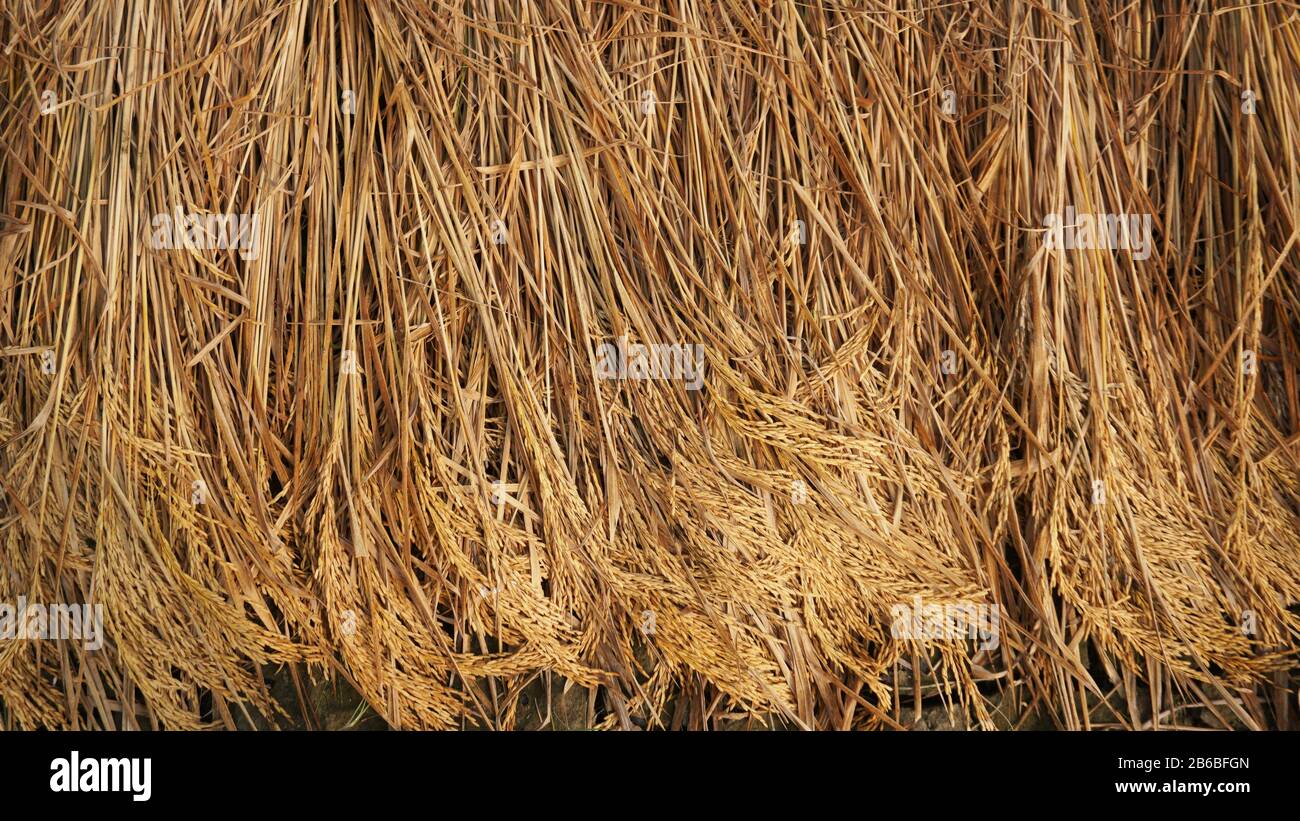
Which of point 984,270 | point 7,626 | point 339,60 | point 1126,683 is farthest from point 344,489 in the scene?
point 1126,683

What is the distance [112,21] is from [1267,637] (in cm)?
210

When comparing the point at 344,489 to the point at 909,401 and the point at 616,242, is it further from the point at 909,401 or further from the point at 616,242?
the point at 909,401

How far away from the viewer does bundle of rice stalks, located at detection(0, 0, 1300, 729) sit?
1.35 metres

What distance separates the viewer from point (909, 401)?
1.40 metres

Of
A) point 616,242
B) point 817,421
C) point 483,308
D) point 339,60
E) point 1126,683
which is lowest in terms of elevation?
point 1126,683

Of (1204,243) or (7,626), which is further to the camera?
(1204,243)

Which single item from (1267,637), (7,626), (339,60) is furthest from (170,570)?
(1267,637)

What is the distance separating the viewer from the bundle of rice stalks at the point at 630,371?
4.44 ft

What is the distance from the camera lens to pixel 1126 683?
54.9 inches

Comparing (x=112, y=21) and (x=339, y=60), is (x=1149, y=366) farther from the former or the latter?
(x=112, y=21)

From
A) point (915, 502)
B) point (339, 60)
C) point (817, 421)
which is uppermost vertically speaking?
point (339, 60)

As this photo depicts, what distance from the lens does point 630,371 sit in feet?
4.51

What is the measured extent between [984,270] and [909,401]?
0.25 metres

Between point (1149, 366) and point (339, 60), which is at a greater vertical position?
point (339, 60)
